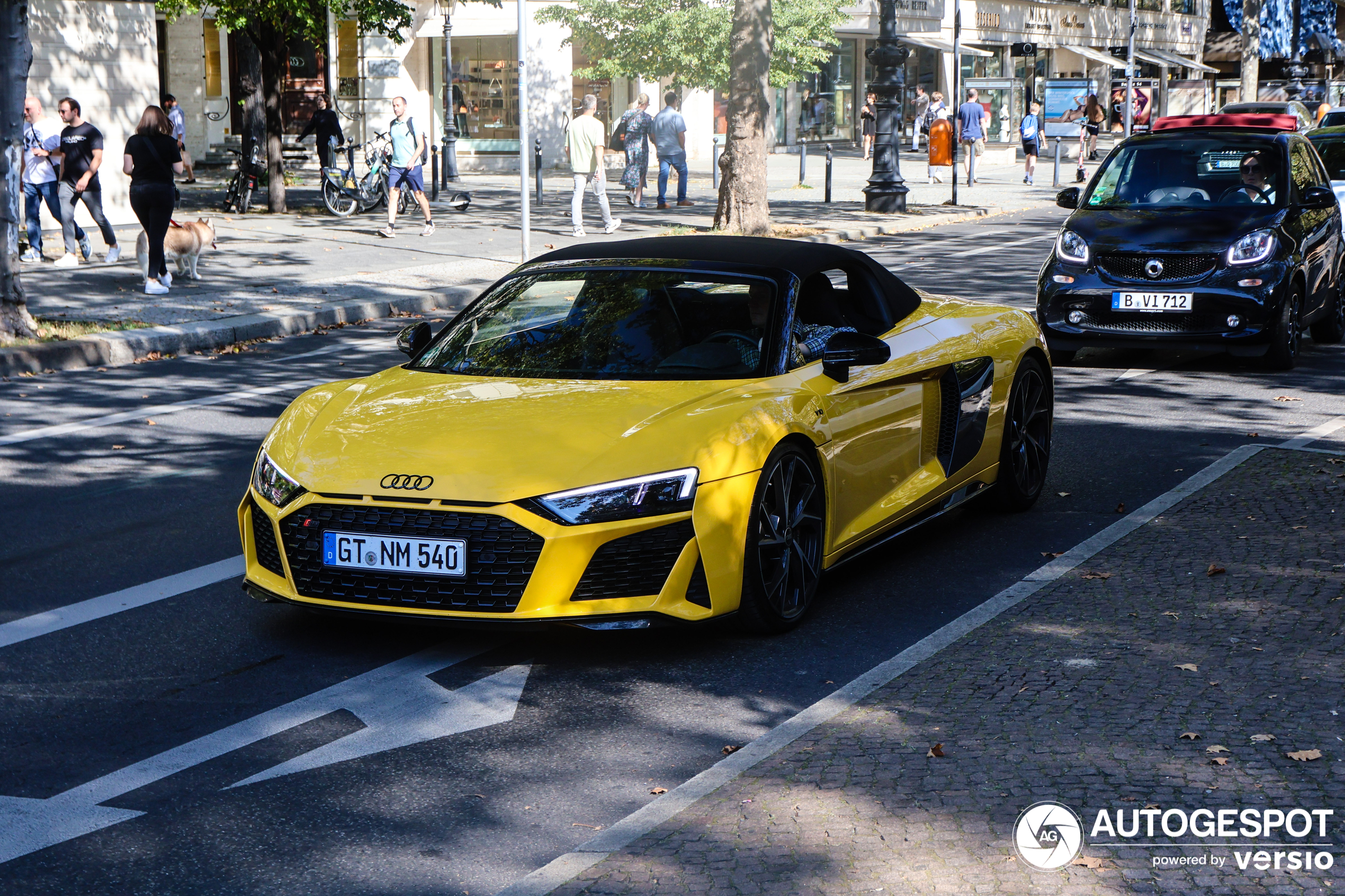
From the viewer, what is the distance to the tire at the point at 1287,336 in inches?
458

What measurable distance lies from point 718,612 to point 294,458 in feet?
4.95

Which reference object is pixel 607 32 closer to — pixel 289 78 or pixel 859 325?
pixel 289 78

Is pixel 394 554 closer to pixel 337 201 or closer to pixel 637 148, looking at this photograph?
pixel 337 201

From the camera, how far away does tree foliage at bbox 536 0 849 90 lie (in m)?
39.8

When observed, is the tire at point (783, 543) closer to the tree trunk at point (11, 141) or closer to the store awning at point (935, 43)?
the tree trunk at point (11, 141)

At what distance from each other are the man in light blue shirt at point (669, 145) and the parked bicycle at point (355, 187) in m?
4.42

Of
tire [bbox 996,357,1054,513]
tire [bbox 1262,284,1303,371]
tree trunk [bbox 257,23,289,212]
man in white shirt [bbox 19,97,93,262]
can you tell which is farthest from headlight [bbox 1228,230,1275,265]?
tree trunk [bbox 257,23,289,212]

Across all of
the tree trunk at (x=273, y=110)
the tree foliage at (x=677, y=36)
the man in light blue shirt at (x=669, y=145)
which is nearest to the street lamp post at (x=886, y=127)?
the man in light blue shirt at (x=669, y=145)

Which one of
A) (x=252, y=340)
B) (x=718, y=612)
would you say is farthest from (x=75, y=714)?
(x=252, y=340)

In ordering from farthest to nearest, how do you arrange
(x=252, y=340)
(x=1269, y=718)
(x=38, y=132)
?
(x=38, y=132)
(x=252, y=340)
(x=1269, y=718)

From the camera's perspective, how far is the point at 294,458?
5.47 m

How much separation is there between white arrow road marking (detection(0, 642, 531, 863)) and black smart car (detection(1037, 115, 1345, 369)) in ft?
24.0

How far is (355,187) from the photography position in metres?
25.6

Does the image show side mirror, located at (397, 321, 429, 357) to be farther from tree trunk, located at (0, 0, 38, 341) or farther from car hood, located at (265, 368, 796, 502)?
tree trunk, located at (0, 0, 38, 341)
